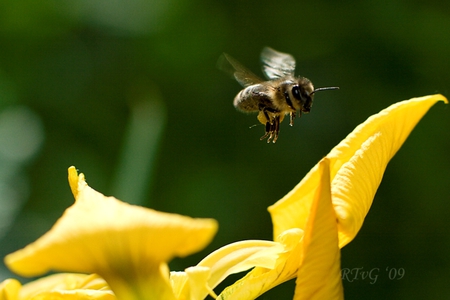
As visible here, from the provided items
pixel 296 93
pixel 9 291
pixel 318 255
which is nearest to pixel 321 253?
pixel 318 255

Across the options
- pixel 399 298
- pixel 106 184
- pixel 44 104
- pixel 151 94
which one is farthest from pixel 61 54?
pixel 399 298

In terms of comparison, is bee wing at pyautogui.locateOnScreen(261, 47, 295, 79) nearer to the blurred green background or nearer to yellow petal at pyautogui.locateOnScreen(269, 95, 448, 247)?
yellow petal at pyautogui.locateOnScreen(269, 95, 448, 247)

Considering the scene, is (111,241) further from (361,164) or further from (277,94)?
(277,94)

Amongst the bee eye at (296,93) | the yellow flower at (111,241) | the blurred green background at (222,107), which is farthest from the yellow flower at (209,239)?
the blurred green background at (222,107)

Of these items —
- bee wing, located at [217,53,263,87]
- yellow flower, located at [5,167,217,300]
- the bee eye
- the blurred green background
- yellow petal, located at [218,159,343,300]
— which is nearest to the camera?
yellow flower, located at [5,167,217,300]

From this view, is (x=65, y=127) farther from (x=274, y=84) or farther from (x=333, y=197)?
(x=333, y=197)

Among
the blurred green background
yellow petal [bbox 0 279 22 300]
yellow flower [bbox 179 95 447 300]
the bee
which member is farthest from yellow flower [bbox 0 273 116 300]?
the blurred green background
